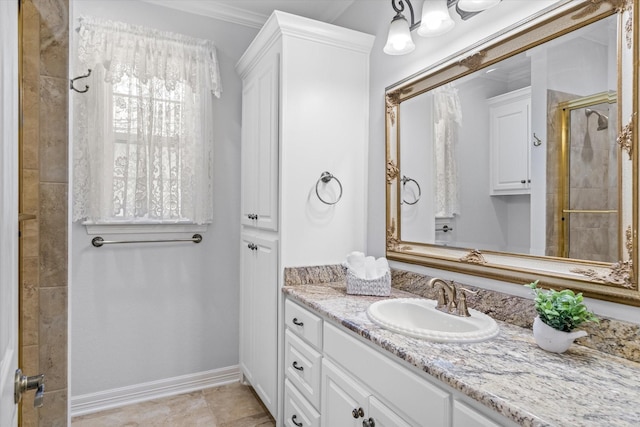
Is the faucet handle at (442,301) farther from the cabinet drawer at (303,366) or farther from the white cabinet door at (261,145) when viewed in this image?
the white cabinet door at (261,145)

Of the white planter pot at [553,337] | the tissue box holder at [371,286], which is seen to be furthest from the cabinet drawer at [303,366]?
the white planter pot at [553,337]

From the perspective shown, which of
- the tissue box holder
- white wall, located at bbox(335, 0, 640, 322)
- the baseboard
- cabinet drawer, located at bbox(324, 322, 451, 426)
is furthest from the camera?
the baseboard

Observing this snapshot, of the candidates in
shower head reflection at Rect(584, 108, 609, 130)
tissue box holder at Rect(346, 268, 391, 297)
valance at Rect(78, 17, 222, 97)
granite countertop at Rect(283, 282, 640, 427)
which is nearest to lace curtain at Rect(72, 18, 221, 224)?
valance at Rect(78, 17, 222, 97)

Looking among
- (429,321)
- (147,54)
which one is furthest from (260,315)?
(147,54)

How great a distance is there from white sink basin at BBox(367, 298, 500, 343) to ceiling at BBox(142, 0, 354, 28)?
1.91 meters

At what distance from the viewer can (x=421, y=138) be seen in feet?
6.14

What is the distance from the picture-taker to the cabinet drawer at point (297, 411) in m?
1.67

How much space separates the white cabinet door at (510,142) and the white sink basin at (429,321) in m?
0.51

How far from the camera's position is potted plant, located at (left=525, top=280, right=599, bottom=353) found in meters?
1.04

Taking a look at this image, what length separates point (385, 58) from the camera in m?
2.06

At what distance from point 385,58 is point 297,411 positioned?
1.88 m

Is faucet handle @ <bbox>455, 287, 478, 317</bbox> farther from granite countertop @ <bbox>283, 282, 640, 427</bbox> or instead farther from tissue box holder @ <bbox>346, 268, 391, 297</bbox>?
tissue box holder @ <bbox>346, 268, 391, 297</bbox>

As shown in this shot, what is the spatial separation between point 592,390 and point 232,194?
229 cm

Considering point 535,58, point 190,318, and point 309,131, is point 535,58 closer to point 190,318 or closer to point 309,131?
point 309,131
